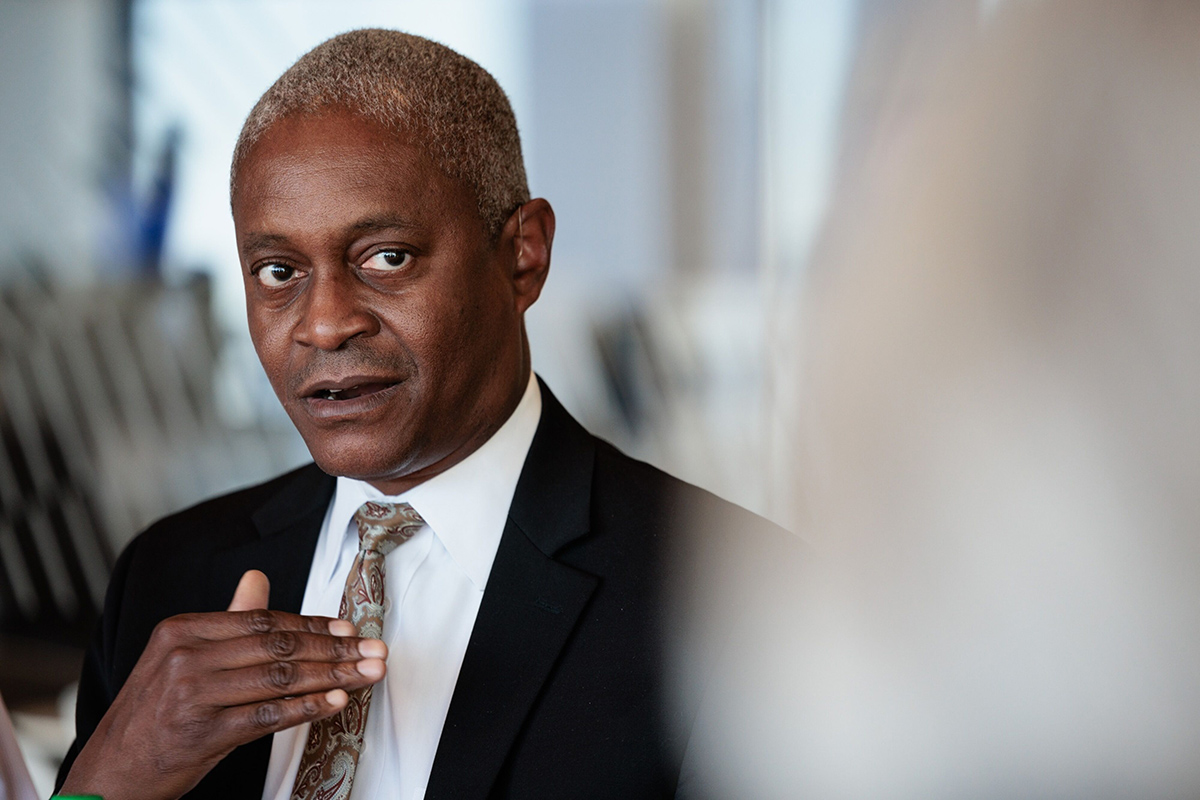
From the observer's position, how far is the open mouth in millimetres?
1183

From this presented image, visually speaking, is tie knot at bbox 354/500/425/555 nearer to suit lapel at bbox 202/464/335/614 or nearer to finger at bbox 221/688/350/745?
suit lapel at bbox 202/464/335/614

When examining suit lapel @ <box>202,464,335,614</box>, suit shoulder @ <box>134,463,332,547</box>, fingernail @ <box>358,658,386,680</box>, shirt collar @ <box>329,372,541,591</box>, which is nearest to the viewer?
fingernail @ <box>358,658,386,680</box>

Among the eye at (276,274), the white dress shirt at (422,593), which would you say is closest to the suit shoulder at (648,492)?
the white dress shirt at (422,593)

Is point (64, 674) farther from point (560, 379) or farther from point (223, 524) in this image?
point (223, 524)

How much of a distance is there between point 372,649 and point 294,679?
74 millimetres

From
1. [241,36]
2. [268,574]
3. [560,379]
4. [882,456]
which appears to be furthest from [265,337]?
[241,36]

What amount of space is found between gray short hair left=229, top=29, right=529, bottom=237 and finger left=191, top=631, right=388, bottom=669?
21.2 inches

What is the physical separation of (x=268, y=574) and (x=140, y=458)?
7.77 ft

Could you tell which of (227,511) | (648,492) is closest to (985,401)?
(648,492)

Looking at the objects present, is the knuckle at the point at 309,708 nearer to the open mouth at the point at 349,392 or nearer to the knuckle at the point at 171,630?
the knuckle at the point at 171,630

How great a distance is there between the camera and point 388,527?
4.27 feet

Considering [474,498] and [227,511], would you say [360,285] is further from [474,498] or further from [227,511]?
[227,511]

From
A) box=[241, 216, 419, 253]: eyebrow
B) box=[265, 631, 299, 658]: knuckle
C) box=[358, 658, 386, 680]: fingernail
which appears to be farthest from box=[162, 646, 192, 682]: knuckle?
box=[241, 216, 419, 253]: eyebrow

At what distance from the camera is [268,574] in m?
1.41
